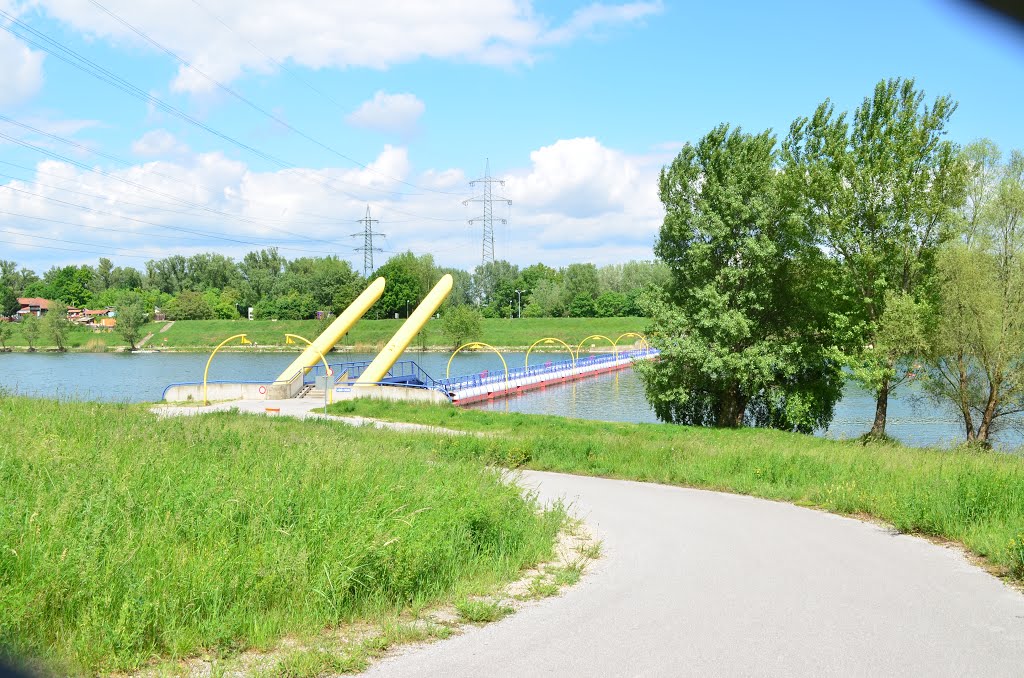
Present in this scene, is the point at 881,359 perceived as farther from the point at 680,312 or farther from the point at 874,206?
the point at 680,312

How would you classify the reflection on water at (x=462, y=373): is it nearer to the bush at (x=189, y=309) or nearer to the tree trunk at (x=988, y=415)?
the tree trunk at (x=988, y=415)

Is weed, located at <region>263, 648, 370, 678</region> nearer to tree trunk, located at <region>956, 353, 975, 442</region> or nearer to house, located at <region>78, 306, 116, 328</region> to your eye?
tree trunk, located at <region>956, 353, 975, 442</region>

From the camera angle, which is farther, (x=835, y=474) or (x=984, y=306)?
(x=984, y=306)

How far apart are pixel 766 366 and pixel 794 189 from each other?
568 cm

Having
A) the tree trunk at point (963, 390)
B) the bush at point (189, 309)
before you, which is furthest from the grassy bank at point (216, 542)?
the bush at point (189, 309)

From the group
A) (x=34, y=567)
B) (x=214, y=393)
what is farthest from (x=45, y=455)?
(x=214, y=393)

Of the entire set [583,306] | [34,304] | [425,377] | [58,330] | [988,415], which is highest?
[34,304]

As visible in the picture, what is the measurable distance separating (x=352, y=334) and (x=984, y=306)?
82789mm

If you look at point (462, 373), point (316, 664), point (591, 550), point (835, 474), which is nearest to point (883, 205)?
point (835, 474)

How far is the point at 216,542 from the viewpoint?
21.2ft

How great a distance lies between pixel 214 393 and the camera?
112 ft

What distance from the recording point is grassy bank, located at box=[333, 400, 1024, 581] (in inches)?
369

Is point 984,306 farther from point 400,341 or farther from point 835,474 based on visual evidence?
point 400,341

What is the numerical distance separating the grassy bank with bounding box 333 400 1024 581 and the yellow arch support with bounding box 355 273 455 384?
61.6 ft
